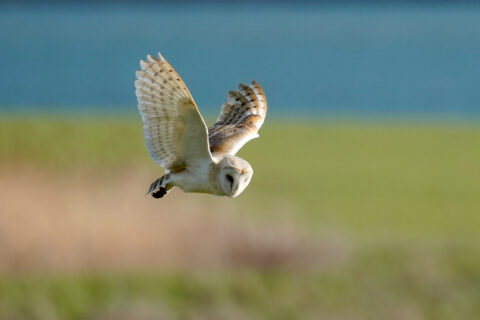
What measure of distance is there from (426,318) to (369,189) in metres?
10.0

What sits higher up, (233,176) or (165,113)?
(165,113)

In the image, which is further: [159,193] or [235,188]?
[159,193]

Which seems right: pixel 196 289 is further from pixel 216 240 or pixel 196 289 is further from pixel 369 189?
pixel 369 189

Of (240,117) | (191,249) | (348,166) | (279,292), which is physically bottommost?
(240,117)

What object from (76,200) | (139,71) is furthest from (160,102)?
(76,200)

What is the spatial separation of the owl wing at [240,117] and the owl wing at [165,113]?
0.38m

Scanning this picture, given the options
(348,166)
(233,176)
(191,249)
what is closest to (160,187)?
(233,176)

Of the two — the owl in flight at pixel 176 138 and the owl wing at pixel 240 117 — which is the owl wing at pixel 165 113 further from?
the owl wing at pixel 240 117

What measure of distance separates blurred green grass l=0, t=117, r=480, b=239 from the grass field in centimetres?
11

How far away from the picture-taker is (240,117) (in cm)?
392

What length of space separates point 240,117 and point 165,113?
33.8 inches

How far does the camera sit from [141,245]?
14.8 meters

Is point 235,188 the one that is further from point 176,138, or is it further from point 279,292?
point 279,292

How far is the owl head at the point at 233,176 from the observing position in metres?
2.74
